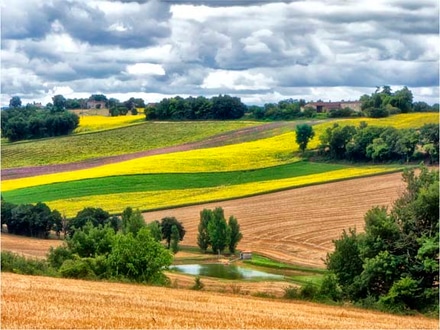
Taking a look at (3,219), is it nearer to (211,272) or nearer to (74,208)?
(74,208)

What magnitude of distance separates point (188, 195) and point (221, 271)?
17.6m

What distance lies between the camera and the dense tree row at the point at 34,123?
74500 millimetres

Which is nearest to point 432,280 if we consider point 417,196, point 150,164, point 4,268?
point 417,196

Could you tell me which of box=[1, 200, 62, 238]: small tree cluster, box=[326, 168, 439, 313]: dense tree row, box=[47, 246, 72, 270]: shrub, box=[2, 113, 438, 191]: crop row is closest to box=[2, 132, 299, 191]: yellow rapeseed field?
box=[2, 113, 438, 191]: crop row

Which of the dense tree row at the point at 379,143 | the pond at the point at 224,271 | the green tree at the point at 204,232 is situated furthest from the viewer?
the dense tree row at the point at 379,143

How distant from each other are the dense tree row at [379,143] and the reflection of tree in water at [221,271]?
68.3 ft

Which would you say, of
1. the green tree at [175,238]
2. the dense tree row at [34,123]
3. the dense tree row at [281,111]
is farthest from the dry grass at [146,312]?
the dense tree row at [281,111]

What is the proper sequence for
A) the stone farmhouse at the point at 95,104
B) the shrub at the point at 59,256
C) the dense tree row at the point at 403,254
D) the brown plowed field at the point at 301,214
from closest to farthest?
the dense tree row at the point at 403,254
the shrub at the point at 59,256
the brown plowed field at the point at 301,214
the stone farmhouse at the point at 95,104

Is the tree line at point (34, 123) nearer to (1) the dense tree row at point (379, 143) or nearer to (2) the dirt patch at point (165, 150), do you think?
(2) the dirt patch at point (165, 150)

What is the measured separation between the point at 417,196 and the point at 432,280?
375 centimetres

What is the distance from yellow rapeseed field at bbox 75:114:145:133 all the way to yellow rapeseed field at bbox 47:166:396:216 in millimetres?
22644

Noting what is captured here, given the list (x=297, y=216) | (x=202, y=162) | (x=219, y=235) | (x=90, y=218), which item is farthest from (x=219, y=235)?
(x=202, y=162)

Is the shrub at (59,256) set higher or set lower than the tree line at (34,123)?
lower

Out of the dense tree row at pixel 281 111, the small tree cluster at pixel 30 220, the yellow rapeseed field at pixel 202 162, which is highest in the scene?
the dense tree row at pixel 281 111
